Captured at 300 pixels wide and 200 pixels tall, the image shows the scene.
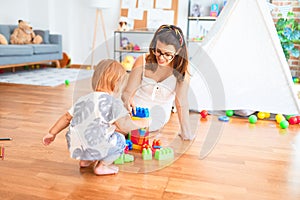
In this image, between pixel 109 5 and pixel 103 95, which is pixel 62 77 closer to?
pixel 109 5

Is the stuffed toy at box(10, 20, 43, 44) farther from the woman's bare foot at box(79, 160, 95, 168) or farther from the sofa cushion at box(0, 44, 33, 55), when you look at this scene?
the woman's bare foot at box(79, 160, 95, 168)

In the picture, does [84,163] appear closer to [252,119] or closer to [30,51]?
[252,119]

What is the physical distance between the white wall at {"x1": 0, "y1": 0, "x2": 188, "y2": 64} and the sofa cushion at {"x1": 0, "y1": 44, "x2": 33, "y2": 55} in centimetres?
96

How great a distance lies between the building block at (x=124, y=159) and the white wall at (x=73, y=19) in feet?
11.2

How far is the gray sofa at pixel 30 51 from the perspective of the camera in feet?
11.5

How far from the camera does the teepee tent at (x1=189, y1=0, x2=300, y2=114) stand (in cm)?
210

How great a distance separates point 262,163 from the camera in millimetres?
1371

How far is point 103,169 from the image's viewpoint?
1205 millimetres

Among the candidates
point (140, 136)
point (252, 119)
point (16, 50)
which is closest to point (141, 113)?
point (140, 136)

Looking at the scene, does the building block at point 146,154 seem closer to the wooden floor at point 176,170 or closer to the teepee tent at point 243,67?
the wooden floor at point 176,170

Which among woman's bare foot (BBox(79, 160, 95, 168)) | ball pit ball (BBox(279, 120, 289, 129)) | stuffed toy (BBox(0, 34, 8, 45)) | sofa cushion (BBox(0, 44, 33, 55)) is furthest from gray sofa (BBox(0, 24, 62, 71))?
ball pit ball (BBox(279, 120, 289, 129))

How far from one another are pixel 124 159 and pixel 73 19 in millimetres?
4235

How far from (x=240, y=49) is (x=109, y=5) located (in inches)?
121

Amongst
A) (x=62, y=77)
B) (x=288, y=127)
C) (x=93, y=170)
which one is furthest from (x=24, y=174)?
(x=62, y=77)
